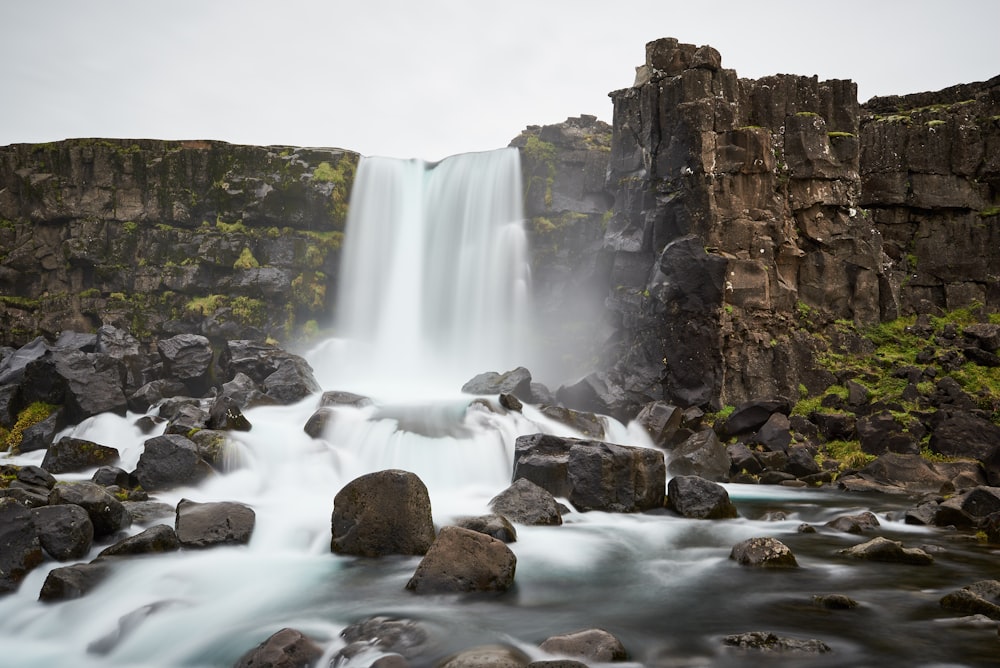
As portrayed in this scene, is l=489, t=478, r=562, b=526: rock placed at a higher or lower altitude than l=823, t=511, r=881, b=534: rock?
higher

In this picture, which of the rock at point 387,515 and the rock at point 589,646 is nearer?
the rock at point 589,646

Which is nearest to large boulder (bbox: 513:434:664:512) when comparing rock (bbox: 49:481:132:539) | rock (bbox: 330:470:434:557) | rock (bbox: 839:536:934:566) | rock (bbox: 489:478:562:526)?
rock (bbox: 489:478:562:526)

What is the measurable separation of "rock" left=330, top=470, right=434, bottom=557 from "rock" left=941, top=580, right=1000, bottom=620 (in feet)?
18.9

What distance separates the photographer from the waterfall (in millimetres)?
25719

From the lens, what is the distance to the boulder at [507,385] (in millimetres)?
19234

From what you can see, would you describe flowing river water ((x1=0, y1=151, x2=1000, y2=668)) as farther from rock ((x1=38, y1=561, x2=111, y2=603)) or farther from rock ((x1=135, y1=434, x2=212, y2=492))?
rock ((x1=135, y1=434, x2=212, y2=492))

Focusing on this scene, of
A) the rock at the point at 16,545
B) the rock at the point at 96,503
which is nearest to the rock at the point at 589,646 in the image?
the rock at the point at 16,545

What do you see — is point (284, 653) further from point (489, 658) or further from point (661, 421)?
point (661, 421)

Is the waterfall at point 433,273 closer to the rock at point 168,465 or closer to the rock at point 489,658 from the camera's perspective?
the rock at point 168,465

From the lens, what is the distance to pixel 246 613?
766 centimetres

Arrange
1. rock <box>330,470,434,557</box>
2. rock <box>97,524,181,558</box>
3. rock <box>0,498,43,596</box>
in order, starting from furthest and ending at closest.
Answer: rock <box>330,470,434,557</box>
rock <box>97,524,181,558</box>
rock <box>0,498,43,596</box>

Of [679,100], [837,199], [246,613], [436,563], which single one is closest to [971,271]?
[837,199]

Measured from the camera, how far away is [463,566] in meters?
7.93

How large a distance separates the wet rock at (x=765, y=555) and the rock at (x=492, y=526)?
290 centimetres
